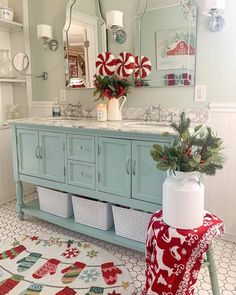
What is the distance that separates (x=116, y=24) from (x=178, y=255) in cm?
189

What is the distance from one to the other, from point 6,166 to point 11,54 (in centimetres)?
130

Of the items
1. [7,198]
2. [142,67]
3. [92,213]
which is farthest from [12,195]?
[142,67]

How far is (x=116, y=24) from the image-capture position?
2352 millimetres

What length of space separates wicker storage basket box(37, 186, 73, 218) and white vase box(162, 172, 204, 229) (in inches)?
51.7

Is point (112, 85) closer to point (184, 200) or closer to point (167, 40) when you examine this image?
point (167, 40)

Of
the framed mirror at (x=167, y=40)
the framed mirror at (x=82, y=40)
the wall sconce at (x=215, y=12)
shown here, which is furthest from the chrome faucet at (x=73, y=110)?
the wall sconce at (x=215, y=12)

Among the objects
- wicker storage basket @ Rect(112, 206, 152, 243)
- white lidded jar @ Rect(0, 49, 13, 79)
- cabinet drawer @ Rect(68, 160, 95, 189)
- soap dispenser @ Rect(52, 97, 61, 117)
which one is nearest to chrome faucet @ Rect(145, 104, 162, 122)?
cabinet drawer @ Rect(68, 160, 95, 189)

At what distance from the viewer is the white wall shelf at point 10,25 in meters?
2.89

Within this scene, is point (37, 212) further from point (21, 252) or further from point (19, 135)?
point (19, 135)

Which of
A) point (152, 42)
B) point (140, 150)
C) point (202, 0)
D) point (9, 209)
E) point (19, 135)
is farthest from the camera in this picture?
point (9, 209)

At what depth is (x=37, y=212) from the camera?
2.57m

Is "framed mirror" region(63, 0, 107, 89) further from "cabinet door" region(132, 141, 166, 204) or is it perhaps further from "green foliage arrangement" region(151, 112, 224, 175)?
"green foliage arrangement" region(151, 112, 224, 175)

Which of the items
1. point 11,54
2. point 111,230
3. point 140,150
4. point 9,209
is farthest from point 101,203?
point 11,54

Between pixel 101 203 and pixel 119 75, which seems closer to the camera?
pixel 101 203
